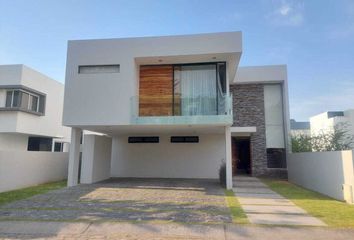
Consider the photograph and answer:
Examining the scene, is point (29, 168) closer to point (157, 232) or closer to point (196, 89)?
point (196, 89)

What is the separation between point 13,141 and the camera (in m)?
17.2

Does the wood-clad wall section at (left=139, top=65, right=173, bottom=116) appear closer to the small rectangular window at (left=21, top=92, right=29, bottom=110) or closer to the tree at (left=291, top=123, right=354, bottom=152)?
the small rectangular window at (left=21, top=92, right=29, bottom=110)

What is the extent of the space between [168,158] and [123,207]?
8678mm

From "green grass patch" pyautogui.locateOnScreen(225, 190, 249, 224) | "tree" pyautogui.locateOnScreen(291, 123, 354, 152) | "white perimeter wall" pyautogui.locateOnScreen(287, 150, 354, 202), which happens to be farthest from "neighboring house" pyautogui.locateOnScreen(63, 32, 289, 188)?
"tree" pyautogui.locateOnScreen(291, 123, 354, 152)

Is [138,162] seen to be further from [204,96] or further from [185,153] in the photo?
[204,96]

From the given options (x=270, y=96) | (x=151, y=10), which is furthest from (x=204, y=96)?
(x=270, y=96)

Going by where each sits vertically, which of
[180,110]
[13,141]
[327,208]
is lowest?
[327,208]

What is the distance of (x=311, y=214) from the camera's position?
6.79m

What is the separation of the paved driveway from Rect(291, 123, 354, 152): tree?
7.75 m

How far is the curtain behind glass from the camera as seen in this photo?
1122cm

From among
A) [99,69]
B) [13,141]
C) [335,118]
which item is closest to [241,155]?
[99,69]

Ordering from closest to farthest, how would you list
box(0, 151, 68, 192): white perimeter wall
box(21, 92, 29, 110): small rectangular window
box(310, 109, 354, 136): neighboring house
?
box(0, 151, 68, 192): white perimeter wall < box(21, 92, 29, 110): small rectangular window < box(310, 109, 354, 136): neighboring house

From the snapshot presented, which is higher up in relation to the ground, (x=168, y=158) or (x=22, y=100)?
(x=22, y=100)

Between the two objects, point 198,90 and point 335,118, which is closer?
point 198,90
